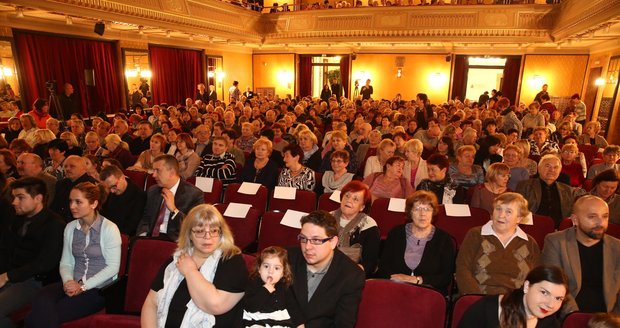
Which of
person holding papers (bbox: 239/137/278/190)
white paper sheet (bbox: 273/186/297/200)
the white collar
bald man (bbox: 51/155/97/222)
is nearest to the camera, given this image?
the white collar

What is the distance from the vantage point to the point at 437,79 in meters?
16.4

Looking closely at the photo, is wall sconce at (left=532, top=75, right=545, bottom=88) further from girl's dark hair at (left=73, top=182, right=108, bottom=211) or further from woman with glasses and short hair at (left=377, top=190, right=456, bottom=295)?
girl's dark hair at (left=73, top=182, right=108, bottom=211)

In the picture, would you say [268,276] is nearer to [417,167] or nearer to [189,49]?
[417,167]

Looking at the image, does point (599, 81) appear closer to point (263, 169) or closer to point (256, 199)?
point (263, 169)

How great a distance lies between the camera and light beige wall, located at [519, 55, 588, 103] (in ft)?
46.2

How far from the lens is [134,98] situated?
488 inches

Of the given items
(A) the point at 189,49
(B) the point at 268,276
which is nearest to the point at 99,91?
(A) the point at 189,49

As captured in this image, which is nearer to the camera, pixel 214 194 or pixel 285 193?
pixel 285 193

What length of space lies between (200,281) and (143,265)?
37.3 inches

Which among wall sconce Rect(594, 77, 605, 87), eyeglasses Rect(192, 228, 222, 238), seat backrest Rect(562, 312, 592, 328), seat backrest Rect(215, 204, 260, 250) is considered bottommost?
seat backrest Rect(215, 204, 260, 250)

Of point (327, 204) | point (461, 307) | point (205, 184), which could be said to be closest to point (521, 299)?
point (461, 307)

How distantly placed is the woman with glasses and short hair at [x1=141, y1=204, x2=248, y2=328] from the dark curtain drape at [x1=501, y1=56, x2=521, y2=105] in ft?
53.3

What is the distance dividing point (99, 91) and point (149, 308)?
11.1 m

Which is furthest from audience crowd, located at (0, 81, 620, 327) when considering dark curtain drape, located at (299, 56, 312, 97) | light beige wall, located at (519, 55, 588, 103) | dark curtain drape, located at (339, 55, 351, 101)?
dark curtain drape, located at (299, 56, 312, 97)
